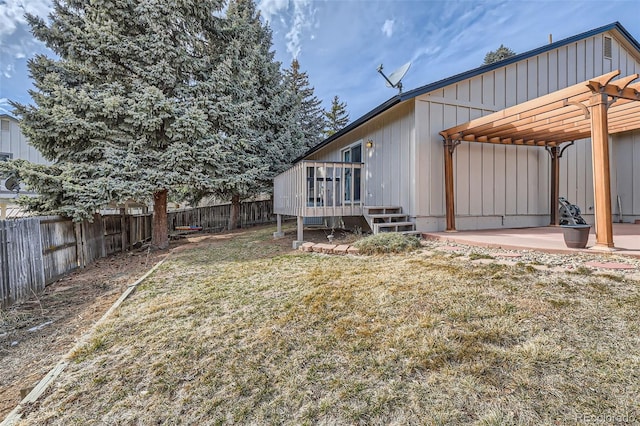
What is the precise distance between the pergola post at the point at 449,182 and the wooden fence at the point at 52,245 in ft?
24.0

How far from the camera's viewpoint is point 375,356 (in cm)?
208

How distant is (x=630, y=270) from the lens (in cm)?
319

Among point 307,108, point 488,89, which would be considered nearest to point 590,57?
point 488,89

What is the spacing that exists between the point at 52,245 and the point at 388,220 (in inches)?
256

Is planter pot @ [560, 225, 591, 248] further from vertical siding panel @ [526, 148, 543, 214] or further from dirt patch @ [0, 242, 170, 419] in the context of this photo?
dirt patch @ [0, 242, 170, 419]

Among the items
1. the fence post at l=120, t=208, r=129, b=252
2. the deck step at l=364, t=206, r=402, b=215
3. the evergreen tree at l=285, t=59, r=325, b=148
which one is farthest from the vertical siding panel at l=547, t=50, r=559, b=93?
the fence post at l=120, t=208, r=129, b=252

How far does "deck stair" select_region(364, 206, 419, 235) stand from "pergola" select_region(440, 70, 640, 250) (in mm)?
911

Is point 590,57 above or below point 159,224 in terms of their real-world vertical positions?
above

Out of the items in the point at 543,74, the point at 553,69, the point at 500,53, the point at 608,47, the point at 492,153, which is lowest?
the point at 492,153

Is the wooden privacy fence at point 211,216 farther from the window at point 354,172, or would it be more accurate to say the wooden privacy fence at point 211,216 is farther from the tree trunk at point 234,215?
the window at point 354,172

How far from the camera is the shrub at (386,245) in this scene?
4.91m

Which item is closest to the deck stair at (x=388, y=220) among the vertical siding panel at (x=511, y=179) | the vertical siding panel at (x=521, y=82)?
the vertical siding panel at (x=511, y=179)

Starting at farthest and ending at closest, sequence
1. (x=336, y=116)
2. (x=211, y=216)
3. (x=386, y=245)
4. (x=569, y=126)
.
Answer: (x=336, y=116) → (x=211, y=216) → (x=569, y=126) → (x=386, y=245)

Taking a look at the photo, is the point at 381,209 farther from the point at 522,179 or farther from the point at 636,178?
the point at 636,178
